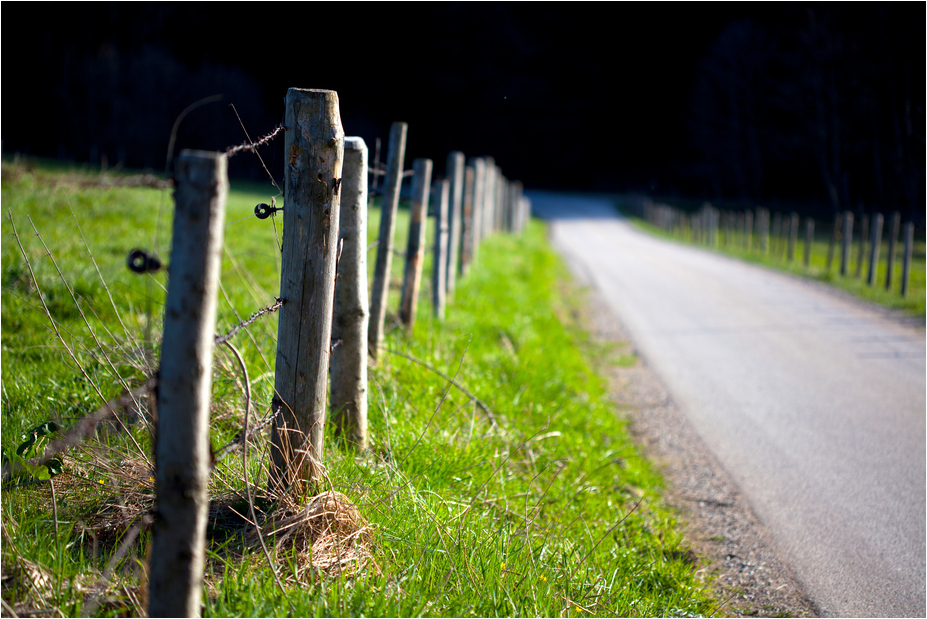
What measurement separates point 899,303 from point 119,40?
117 ft

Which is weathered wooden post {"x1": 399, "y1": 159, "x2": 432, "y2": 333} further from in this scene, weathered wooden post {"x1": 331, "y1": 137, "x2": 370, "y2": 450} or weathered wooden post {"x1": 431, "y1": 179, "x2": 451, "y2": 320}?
weathered wooden post {"x1": 331, "y1": 137, "x2": 370, "y2": 450}

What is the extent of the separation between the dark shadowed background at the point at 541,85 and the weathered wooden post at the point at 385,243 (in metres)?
10.3

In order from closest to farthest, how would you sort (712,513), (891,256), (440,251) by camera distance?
(712,513) → (440,251) → (891,256)

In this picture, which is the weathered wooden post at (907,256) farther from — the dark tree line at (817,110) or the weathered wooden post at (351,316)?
the weathered wooden post at (351,316)

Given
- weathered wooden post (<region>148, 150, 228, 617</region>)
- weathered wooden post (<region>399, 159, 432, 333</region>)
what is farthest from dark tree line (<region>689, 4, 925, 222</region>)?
weathered wooden post (<region>148, 150, 228, 617</region>)

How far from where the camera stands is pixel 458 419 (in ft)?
12.8

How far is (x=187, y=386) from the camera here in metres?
1.52

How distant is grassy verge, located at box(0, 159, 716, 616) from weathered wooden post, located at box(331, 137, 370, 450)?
0.77ft

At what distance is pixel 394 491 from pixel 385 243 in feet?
7.99

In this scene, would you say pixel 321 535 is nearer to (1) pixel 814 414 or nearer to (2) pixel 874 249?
(1) pixel 814 414

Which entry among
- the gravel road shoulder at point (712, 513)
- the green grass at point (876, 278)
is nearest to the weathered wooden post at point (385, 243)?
the gravel road shoulder at point (712, 513)

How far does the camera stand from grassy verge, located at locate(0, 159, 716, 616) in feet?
6.81

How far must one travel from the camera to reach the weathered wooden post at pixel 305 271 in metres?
2.26

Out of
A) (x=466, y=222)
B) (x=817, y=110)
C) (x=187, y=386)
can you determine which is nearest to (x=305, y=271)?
(x=187, y=386)
